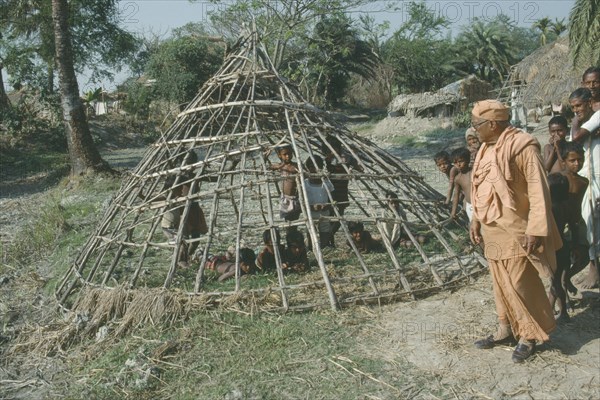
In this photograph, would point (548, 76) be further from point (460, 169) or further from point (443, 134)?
point (460, 169)

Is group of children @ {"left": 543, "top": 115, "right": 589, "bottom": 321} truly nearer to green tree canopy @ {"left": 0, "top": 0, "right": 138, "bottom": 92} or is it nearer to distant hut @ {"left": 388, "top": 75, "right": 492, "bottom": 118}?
green tree canopy @ {"left": 0, "top": 0, "right": 138, "bottom": 92}

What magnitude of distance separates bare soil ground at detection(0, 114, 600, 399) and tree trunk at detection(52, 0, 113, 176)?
835 cm

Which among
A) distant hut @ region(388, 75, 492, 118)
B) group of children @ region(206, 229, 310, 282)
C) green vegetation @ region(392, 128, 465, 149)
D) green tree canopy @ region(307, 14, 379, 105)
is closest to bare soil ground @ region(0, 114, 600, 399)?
group of children @ region(206, 229, 310, 282)

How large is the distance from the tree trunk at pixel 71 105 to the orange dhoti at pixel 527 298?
10216mm

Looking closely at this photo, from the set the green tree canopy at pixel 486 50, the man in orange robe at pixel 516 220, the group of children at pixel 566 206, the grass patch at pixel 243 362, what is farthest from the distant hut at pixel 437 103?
the man in orange robe at pixel 516 220

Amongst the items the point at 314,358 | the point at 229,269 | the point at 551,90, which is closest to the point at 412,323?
the point at 314,358

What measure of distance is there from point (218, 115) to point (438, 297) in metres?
2.66

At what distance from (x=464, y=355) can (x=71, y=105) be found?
1033cm

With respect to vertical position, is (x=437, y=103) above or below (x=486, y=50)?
below

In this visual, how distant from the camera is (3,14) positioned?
16453 mm

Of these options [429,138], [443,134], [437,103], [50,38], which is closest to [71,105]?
[50,38]

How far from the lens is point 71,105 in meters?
11.9

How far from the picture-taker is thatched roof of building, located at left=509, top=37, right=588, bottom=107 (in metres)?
17.7

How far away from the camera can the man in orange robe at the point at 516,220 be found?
11.0ft
